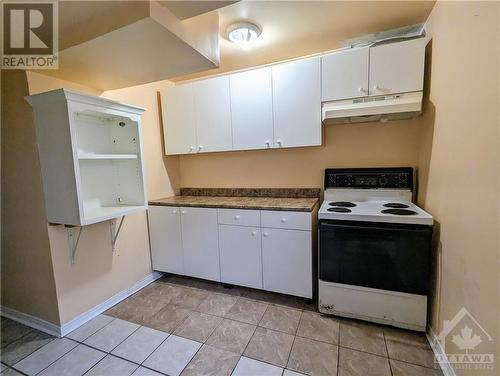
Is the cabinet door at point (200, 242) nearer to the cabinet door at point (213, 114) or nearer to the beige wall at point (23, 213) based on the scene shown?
the cabinet door at point (213, 114)

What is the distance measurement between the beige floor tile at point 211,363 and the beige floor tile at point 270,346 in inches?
4.6

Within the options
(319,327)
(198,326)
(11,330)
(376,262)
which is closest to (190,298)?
(198,326)

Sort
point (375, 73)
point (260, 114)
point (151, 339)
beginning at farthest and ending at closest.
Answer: point (260, 114)
point (375, 73)
point (151, 339)

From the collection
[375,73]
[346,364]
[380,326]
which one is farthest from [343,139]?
[346,364]

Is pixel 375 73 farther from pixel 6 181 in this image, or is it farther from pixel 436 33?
pixel 6 181

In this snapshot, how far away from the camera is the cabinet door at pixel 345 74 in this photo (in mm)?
1852

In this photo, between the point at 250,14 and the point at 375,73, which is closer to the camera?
the point at 250,14

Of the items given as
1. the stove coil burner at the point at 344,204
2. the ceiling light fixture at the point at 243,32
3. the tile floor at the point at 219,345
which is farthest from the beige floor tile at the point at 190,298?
the ceiling light fixture at the point at 243,32

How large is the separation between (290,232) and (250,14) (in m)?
1.64

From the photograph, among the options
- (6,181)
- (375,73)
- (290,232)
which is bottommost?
(290,232)

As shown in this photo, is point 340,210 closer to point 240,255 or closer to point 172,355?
point 240,255

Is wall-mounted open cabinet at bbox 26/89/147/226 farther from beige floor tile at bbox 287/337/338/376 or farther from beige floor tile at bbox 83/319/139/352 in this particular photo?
beige floor tile at bbox 287/337/338/376

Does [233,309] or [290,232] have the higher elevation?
[290,232]

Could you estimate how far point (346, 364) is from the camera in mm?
1429
